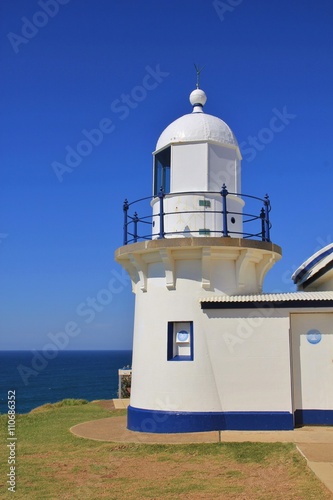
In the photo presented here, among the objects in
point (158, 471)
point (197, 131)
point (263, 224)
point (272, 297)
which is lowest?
point (158, 471)

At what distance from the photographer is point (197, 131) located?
1401 cm

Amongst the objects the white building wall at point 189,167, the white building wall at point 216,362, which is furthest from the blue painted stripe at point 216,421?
the white building wall at point 189,167

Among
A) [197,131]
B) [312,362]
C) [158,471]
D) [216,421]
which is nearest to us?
[158,471]

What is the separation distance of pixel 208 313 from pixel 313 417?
350 cm

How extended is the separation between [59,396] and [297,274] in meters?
67.0

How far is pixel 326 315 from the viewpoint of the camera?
12.6 m

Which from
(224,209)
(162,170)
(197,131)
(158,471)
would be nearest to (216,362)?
(224,209)

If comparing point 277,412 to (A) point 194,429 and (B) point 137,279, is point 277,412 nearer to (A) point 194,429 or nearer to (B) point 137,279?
(A) point 194,429

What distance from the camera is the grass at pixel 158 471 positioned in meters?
7.90

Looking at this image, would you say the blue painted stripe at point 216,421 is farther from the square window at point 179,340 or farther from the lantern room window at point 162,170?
the lantern room window at point 162,170

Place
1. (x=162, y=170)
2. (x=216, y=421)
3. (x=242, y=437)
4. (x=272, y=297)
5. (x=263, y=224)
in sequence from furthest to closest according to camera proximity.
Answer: (x=162, y=170) → (x=263, y=224) → (x=272, y=297) → (x=216, y=421) → (x=242, y=437)

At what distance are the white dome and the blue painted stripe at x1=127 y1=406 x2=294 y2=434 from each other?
7084mm

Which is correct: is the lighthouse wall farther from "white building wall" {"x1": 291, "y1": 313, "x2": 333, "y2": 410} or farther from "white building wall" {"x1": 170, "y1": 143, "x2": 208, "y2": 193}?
"white building wall" {"x1": 170, "y1": 143, "x2": 208, "y2": 193}

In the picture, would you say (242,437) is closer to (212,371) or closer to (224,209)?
(212,371)
